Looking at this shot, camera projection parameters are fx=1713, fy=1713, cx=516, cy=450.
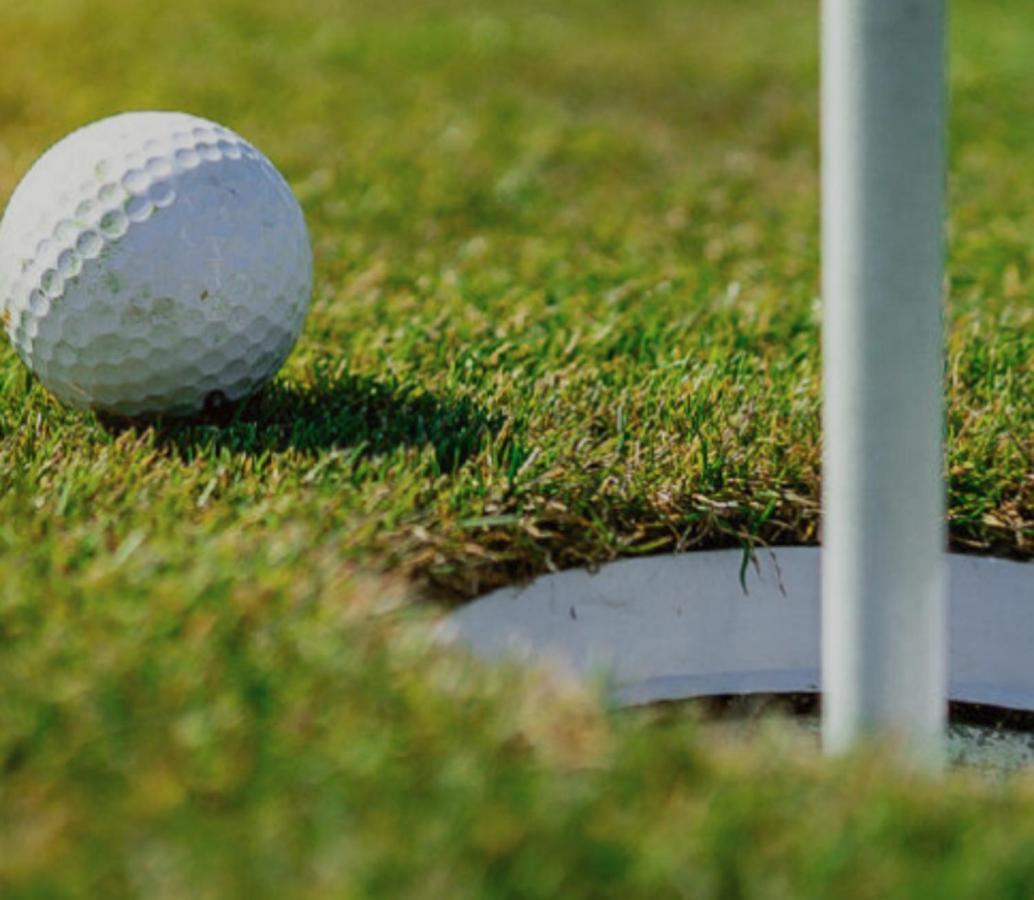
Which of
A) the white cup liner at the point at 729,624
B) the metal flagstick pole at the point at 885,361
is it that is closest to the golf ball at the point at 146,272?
the white cup liner at the point at 729,624

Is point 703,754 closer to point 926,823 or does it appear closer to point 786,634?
point 926,823

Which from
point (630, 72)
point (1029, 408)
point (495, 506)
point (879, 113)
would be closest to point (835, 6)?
point (879, 113)

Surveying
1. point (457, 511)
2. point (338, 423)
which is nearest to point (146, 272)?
point (338, 423)

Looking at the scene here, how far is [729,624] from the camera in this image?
3682 millimetres

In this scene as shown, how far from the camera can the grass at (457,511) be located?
2215mm

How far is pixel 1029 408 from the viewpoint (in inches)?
163

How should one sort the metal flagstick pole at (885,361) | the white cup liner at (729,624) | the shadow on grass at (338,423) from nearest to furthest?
1. the metal flagstick pole at (885,361)
2. the white cup liner at (729,624)
3. the shadow on grass at (338,423)

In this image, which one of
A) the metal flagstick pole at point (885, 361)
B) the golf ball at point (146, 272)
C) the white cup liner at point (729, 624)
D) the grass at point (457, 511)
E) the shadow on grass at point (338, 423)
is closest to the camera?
the grass at point (457, 511)

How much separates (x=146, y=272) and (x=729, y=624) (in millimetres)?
1487

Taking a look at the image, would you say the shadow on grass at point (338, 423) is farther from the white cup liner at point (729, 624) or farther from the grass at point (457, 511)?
the white cup liner at point (729, 624)

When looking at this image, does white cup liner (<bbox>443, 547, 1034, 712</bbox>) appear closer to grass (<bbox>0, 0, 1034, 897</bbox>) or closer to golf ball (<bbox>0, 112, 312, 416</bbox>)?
grass (<bbox>0, 0, 1034, 897</bbox>)

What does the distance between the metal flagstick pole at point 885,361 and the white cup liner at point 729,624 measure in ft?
3.03

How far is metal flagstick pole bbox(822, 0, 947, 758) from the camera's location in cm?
242

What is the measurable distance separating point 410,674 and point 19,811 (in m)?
0.62
